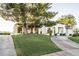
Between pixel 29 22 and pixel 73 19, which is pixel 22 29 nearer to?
pixel 29 22

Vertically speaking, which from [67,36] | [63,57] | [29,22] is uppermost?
[29,22]

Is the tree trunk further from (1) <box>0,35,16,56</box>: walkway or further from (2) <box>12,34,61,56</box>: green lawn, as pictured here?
(1) <box>0,35,16,56</box>: walkway

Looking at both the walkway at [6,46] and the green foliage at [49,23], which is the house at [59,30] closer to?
the green foliage at [49,23]

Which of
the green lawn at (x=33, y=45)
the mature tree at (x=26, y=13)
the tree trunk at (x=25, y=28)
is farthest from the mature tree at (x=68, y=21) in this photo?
the tree trunk at (x=25, y=28)

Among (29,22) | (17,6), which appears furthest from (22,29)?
(17,6)

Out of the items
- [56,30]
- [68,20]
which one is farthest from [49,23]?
[68,20]

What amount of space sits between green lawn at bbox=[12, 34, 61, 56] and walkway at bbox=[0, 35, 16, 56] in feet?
0.14

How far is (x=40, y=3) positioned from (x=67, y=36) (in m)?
0.45

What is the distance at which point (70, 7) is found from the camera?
2338 mm

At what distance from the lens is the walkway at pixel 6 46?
2322 millimetres

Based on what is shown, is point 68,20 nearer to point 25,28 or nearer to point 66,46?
point 66,46

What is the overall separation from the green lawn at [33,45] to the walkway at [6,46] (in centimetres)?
4

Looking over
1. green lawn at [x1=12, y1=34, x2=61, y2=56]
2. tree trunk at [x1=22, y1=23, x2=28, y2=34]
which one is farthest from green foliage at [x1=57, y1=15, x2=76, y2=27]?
tree trunk at [x1=22, y1=23, x2=28, y2=34]

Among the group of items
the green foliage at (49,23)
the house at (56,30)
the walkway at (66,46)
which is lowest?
the walkway at (66,46)
